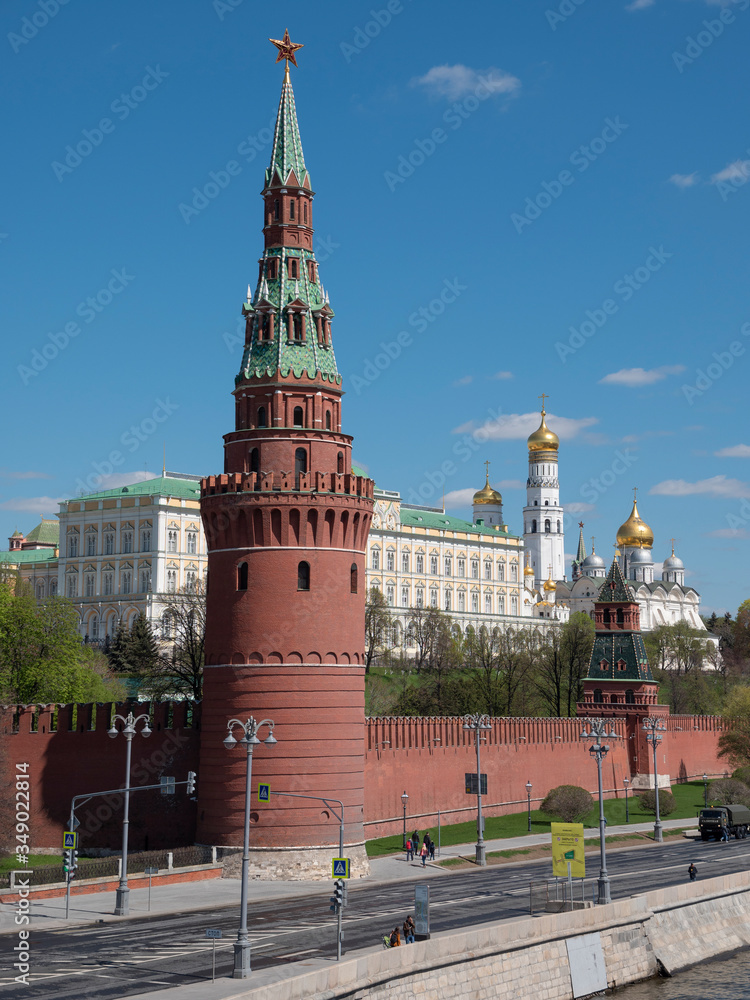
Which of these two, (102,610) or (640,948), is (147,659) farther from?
(640,948)

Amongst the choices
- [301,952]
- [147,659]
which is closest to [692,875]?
[301,952]

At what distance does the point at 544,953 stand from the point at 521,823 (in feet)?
106

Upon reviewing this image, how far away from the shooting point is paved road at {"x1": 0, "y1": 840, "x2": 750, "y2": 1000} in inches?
1257

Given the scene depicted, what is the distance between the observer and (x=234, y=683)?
171ft

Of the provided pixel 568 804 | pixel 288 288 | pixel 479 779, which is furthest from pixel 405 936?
pixel 568 804

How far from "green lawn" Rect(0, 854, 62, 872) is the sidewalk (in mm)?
6944

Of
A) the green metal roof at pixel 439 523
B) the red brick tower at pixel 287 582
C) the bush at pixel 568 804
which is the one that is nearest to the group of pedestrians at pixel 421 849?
the red brick tower at pixel 287 582

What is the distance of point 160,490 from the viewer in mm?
149000

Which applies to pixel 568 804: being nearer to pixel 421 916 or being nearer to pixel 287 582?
pixel 287 582

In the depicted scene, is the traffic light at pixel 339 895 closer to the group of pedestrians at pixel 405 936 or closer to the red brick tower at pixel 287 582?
the group of pedestrians at pixel 405 936

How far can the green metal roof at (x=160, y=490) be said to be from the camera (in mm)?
148625

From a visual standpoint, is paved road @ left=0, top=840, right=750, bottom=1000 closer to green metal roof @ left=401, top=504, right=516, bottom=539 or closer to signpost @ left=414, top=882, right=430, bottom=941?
signpost @ left=414, top=882, right=430, bottom=941

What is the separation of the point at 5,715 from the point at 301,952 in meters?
26.7

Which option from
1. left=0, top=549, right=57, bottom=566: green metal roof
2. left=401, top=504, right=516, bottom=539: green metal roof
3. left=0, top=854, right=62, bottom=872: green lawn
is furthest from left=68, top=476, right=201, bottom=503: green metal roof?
left=0, top=854, right=62, bottom=872: green lawn
